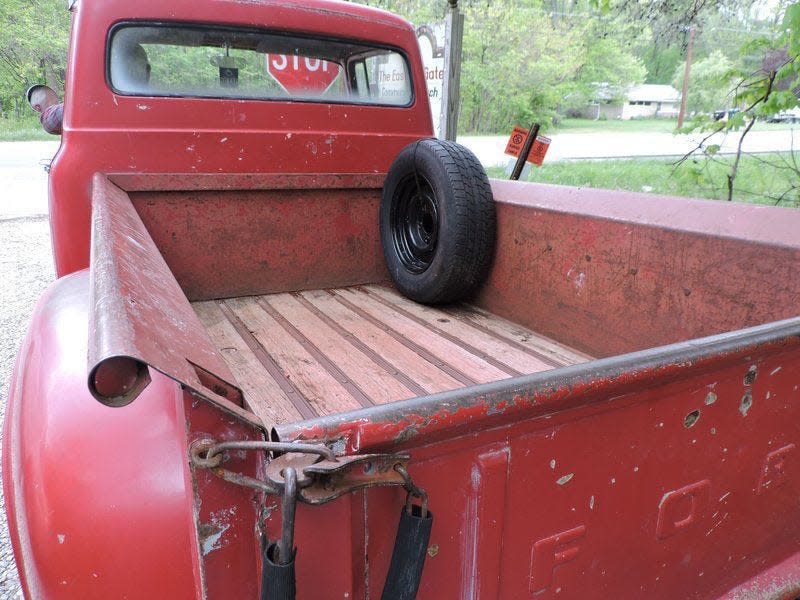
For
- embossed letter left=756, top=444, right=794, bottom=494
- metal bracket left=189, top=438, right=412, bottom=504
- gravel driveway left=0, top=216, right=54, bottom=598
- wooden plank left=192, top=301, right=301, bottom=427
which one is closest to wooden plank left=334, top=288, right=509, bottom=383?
wooden plank left=192, top=301, right=301, bottom=427

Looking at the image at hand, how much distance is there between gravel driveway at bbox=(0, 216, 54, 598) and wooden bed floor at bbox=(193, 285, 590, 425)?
944 mm

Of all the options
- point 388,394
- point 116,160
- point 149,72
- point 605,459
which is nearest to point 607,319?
point 388,394

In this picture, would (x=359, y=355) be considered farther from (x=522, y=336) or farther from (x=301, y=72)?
(x=301, y=72)

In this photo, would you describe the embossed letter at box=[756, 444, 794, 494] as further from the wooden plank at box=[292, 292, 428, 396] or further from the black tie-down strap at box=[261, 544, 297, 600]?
the black tie-down strap at box=[261, 544, 297, 600]

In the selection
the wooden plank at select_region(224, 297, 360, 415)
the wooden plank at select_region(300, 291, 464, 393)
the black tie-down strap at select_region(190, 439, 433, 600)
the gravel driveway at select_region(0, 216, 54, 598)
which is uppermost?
the black tie-down strap at select_region(190, 439, 433, 600)

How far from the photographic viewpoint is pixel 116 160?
2264mm

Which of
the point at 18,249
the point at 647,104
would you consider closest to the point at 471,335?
the point at 18,249

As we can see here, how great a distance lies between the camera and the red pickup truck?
0.66m

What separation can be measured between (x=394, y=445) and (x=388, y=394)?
3.67ft

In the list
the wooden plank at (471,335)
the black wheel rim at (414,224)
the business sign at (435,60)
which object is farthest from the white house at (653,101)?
the wooden plank at (471,335)

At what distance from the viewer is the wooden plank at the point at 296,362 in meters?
1.76

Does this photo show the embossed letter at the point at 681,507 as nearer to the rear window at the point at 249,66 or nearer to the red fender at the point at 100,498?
the red fender at the point at 100,498

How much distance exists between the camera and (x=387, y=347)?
214 cm

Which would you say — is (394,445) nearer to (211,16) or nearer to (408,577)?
(408,577)
